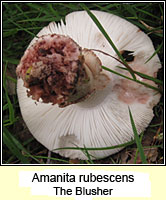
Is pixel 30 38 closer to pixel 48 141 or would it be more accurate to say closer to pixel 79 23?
pixel 79 23

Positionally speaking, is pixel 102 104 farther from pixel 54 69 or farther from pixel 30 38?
pixel 30 38

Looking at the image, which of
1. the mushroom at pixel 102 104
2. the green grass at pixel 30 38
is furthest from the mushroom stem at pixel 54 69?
the green grass at pixel 30 38

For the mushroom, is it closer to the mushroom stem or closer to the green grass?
the green grass

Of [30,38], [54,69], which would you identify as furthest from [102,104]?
[30,38]

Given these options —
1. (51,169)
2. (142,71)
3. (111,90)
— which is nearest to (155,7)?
(142,71)

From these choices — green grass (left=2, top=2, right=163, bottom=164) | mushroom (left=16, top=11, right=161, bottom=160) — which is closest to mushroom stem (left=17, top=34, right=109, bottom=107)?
mushroom (left=16, top=11, right=161, bottom=160)

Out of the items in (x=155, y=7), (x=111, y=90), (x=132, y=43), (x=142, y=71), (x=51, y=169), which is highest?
(x=155, y=7)
